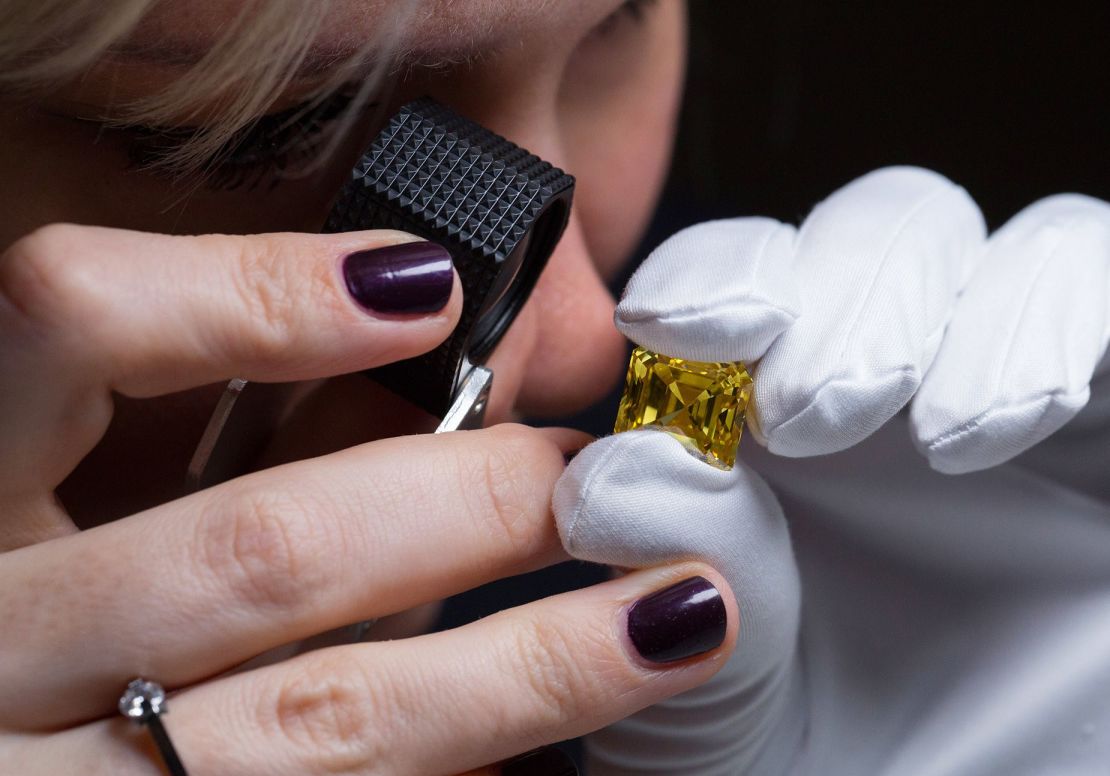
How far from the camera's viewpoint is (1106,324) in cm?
72

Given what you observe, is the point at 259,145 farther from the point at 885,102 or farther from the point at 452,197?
the point at 885,102


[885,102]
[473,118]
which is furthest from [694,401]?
[885,102]

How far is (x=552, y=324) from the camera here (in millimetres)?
844

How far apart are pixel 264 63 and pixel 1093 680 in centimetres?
71

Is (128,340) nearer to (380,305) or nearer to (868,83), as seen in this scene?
(380,305)

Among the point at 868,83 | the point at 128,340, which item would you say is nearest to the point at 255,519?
the point at 128,340

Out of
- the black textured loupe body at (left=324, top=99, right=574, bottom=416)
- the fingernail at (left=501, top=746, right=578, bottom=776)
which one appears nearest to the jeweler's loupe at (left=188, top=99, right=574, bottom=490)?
the black textured loupe body at (left=324, top=99, right=574, bottom=416)

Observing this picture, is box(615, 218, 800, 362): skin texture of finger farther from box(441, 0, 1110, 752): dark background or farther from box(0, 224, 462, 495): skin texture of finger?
box(441, 0, 1110, 752): dark background

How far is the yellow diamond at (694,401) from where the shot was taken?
0.62m

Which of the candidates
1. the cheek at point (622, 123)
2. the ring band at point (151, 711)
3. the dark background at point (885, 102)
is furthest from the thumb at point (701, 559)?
the dark background at point (885, 102)

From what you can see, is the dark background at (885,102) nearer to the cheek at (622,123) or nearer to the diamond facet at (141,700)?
the cheek at (622,123)

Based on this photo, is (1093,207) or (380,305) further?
(1093,207)

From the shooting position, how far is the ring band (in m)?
0.54

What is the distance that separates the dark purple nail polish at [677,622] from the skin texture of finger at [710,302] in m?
0.14
